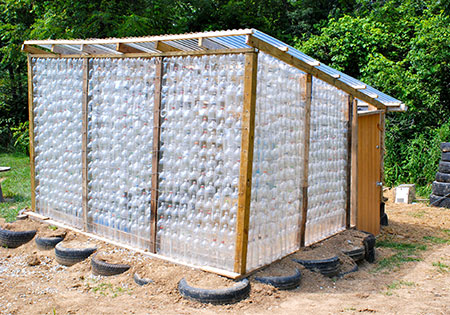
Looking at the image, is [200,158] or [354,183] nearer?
[200,158]

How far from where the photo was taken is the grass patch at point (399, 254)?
6.97 meters

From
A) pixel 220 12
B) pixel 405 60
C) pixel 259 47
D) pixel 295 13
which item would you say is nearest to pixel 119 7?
pixel 220 12

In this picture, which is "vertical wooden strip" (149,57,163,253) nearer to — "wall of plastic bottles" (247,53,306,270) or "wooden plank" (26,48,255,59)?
"wooden plank" (26,48,255,59)

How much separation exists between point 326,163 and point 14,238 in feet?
16.3

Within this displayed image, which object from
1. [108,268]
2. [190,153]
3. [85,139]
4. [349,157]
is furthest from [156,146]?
[349,157]

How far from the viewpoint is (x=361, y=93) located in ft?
26.5

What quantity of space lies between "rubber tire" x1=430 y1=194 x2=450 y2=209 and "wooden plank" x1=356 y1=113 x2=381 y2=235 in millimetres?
3677

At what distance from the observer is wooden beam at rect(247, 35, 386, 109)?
507cm

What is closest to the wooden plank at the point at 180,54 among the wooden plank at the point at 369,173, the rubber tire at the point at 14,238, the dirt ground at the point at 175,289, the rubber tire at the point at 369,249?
the dirt ground at the point at 175,289

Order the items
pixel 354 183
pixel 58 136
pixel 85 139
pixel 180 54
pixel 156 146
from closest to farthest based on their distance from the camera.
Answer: pixel 180 54, pixel 156 146, pixel 85 139, pixel 58 136, pixel 354 183

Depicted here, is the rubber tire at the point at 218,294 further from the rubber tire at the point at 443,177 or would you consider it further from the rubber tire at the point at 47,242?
the rubber tire at the point at 443,177

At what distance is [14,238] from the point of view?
714cm

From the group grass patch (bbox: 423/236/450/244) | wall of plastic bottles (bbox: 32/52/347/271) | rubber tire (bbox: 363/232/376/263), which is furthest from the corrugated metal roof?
grass patch (bbox: 423/236/450/244)

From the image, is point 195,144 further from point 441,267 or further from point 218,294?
point 441,267
